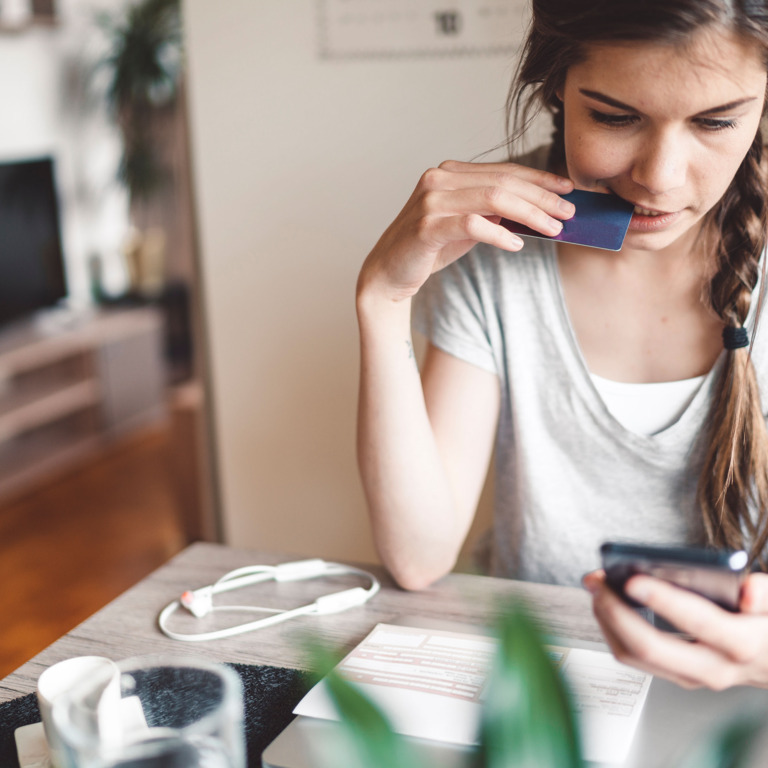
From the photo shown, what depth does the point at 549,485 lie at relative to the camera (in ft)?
3.50

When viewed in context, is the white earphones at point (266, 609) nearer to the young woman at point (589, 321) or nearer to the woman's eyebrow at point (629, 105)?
the young woman at point (589, 321)

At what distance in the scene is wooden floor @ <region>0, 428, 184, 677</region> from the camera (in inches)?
91.7

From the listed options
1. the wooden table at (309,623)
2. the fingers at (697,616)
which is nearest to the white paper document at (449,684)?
the wooden table at (309,623)

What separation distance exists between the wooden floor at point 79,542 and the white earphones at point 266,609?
1390mm

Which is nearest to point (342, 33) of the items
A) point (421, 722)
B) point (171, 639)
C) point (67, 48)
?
point (171, 639)

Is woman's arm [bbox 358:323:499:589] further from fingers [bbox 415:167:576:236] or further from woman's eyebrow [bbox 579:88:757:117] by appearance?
woman's eyebrow [bbox 579:88:757:117]


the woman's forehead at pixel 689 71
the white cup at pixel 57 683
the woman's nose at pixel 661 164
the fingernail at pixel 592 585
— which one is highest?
the woman's forehead at pixel 689 71

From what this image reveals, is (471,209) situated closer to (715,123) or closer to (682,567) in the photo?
(715,123)

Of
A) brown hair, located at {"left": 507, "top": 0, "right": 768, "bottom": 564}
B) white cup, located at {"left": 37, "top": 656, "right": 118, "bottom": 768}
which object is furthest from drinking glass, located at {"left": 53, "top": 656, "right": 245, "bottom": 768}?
brown hair, located at {"left": 507, "top": 0, "right": 768, "bottom": 564}

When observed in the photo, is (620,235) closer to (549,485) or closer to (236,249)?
(549,485)

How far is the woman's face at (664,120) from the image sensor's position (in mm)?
721

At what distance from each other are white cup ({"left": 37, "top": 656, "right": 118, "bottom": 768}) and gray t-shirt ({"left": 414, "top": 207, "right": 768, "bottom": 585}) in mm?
542

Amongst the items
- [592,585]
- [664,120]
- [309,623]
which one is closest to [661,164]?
[664,120]

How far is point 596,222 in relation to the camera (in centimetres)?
86
